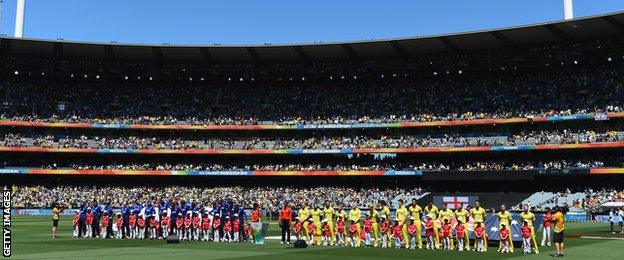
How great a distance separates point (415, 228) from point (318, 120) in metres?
47.9

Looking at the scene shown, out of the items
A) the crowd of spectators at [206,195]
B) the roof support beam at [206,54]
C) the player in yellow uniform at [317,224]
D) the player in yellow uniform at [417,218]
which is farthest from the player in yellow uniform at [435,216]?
the roof support beam at [206,54]

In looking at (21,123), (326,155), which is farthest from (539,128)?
(21,123)

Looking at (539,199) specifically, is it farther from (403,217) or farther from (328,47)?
(403,217)

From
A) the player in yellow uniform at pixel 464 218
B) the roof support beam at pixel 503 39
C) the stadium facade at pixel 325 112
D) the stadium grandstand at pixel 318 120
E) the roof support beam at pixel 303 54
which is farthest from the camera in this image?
the roof support beam at pixel 303 54

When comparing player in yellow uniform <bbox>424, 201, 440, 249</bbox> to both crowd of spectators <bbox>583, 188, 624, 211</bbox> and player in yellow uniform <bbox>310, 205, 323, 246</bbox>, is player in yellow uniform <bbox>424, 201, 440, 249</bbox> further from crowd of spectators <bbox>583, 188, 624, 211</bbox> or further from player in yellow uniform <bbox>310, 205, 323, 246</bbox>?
crowd of spectators <bbox>583, 188, 624, 211</bbox>

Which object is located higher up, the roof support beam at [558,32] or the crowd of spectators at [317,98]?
the roof support beam at [558,32]

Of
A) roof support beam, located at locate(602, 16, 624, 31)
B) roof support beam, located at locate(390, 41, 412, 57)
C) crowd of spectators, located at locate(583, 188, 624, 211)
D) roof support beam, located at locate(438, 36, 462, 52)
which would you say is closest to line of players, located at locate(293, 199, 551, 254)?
crowd of spectators, located at locate(583, 188, 624, 211)

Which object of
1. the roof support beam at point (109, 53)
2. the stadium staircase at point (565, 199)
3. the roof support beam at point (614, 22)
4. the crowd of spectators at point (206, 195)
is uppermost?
the roof support beam at point (109, 53)

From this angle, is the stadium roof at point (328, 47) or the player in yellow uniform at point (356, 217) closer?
the player in yellow uniform at point (356, 217)

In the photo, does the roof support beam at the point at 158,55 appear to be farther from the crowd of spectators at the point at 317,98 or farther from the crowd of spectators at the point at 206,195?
the crowd of spectators at the point at 206,195

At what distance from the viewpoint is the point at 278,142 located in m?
72.0

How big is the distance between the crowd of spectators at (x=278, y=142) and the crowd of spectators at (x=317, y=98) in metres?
1.98

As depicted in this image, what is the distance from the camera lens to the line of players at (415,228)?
77.2ft

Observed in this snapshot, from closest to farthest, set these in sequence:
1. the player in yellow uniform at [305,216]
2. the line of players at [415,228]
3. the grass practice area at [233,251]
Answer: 1. the grass practice area at [233,251]
2. the line of players at [415,228]
3. the player in yellow uniform at [305,216]
